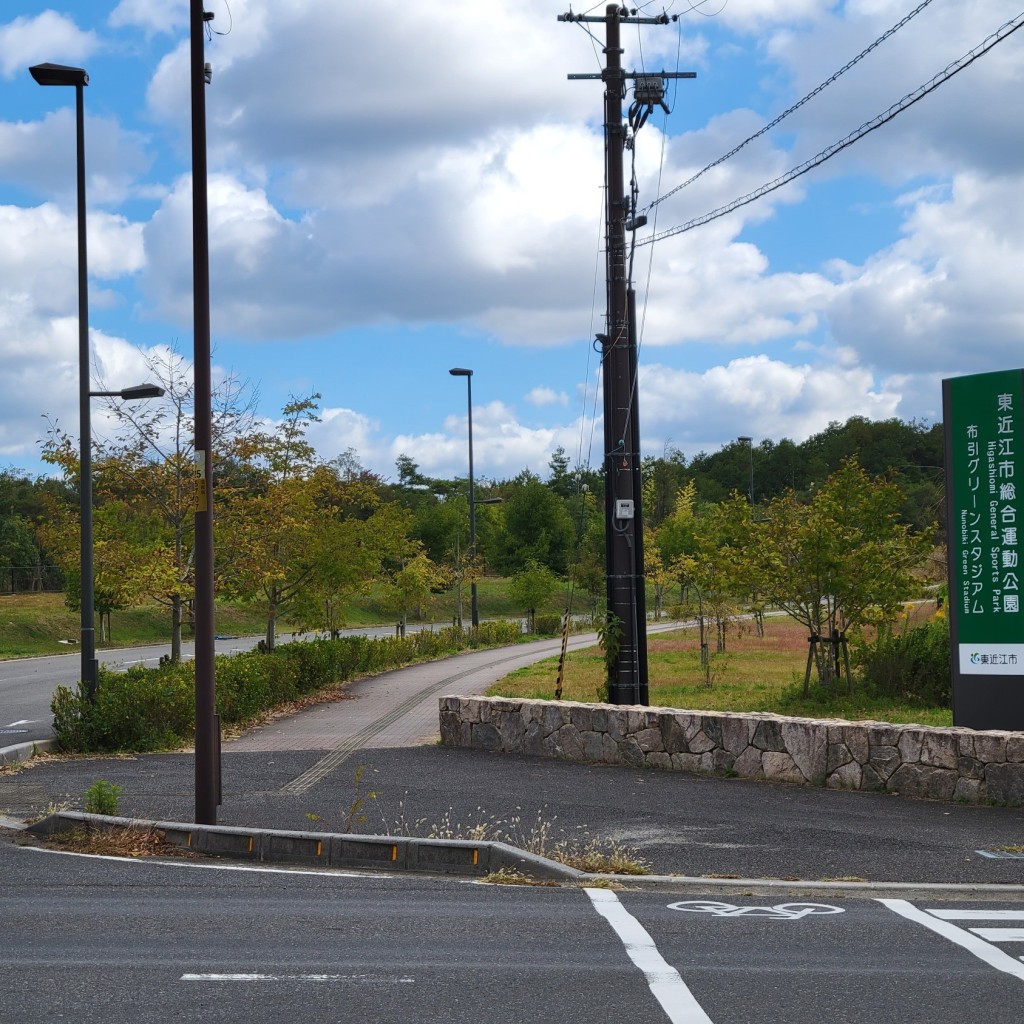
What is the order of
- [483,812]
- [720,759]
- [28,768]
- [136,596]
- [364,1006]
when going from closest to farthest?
1. [364,1006]
2. [483,812]
3. [720,759]
4. [28,768]
5. [136,596]

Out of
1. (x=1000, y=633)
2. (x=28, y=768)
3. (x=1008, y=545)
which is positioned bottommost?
(x=28, y=768)

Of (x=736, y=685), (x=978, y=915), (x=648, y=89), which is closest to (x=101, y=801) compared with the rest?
(x=978, y=915)

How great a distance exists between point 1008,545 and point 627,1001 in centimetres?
873

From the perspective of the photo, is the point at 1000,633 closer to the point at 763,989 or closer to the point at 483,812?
the point at 483,812

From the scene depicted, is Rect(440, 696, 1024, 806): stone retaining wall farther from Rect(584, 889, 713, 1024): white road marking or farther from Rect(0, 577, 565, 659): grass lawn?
Rect(0, 577, 565, 659): grass lawn

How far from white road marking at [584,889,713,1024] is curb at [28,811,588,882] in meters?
0.98

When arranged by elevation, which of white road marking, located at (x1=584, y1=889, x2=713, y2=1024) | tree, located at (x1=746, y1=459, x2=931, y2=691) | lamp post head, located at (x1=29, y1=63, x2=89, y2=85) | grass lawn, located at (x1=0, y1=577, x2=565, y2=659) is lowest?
grass lawn, located at (x1=0, y1=577, x2=565, y2=659)

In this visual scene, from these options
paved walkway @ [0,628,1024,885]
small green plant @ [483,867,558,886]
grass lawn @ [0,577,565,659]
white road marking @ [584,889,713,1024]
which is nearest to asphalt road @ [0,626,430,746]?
grass lawn @ [0,577,565,659]

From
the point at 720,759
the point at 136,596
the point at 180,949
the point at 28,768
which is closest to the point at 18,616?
the point at 136,596

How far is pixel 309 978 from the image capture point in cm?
618

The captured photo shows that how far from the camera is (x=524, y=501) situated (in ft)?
293

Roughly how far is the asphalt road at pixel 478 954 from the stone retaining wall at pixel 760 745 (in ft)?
12.8

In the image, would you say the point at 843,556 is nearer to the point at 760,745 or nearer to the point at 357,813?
the point at 760,745

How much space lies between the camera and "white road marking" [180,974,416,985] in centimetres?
614
